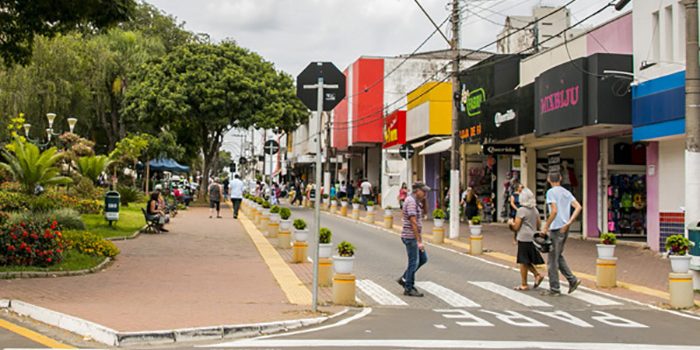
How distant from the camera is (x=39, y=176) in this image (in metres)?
20.9

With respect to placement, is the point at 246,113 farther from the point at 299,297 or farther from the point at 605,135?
the point at 299,297

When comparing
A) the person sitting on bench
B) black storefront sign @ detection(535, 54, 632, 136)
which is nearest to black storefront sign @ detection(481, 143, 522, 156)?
black storefront sign @ detection(535, 54, 632, 136)

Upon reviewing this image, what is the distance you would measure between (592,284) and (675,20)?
6.87 metres

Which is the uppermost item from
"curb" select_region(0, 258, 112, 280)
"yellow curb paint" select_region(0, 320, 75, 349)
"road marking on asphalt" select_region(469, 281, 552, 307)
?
"curb" select_region(0, 258, 112, 280)

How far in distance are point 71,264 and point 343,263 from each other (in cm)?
599

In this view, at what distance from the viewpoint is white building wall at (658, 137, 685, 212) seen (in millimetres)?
18078

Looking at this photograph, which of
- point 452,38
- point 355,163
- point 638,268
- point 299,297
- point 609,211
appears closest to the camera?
point 299,297

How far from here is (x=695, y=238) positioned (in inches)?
507

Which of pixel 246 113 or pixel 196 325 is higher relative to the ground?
pixel 246 113

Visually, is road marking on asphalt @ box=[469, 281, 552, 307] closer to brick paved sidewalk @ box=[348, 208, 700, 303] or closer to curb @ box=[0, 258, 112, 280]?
brick paved sidewalk @ box=[348, 208, 700, 303]

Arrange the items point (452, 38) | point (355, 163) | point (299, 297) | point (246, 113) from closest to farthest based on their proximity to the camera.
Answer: point (299, 297)
point (452, 38)
point (246, 113)
point (355, 163)

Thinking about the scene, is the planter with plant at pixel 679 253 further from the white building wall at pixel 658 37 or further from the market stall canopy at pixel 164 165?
the market stall canopy at pixel 164 165

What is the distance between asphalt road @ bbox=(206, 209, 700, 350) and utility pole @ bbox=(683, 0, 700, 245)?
2.25 meters

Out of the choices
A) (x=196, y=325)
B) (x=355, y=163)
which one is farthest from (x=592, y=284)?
(x=355, y=163)
